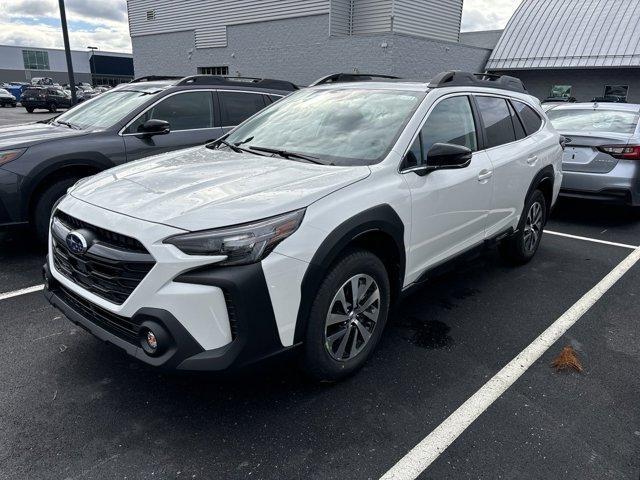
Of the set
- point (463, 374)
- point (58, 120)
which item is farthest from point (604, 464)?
point (58, 120)

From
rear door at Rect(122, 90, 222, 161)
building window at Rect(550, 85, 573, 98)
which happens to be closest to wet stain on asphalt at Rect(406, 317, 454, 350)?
rear door at Rect(122, 90, 222, 161)

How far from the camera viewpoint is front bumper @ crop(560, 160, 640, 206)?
6.49 meters

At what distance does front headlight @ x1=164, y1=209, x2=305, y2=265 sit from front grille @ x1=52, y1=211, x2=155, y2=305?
193 mm

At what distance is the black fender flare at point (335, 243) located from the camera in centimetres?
249

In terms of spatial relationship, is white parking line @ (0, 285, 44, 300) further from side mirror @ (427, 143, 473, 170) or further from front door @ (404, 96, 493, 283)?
side mirror @ (427, 143, 473, 170)

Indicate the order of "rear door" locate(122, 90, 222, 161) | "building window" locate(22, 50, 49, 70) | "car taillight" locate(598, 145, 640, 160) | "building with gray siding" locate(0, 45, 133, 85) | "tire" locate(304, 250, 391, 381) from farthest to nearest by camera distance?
1. "building window" locate(22, 50, 49, 70)
2. "building with gray siding" locate(0, 45, 133, 85)
3. "car taillight" locate(598, 145, 640, 160)
4. "rear door" locate(122, 90, 222, 161)
5. "tire" locate(304, 250, 391, 381)

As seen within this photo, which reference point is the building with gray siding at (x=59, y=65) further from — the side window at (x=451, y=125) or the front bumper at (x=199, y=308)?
the front bumper at (x=199, y=308)

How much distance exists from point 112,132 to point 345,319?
3.80 m

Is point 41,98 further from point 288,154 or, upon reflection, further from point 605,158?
point 288,154

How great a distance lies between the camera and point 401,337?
11.9ft

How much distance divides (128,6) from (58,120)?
30.1 meters

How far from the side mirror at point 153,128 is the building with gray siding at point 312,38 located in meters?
14.7

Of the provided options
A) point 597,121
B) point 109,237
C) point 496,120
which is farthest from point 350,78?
point 597,121

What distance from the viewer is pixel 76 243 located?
8.45ft
